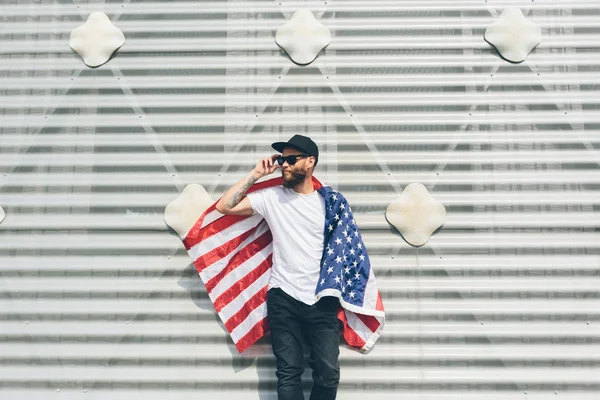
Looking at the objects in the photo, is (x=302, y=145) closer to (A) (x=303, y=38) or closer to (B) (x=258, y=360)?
(A) (x=303, y=38)

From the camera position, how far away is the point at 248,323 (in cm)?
366

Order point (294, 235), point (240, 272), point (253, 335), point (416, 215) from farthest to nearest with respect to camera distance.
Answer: point (416, 215), point (240, 272), point (253, 335), point (294, 235)

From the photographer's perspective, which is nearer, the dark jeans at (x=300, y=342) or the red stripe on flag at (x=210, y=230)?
the dark jeans at (x=300, y=342)

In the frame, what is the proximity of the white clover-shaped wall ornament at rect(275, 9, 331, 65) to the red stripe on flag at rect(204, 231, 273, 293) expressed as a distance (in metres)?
1.38

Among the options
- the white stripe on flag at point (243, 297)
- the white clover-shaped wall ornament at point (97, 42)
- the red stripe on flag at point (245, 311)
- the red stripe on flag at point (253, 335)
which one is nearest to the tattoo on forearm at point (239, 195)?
the white stripe on flag at point (243, 297)

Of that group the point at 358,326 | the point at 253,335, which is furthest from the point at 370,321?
the point at 253,335

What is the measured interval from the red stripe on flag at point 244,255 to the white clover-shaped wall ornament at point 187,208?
410 mm

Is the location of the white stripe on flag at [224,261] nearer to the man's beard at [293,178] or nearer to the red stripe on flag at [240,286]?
the red stripe on flag at [240,286]

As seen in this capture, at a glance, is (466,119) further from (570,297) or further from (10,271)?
(10,271)

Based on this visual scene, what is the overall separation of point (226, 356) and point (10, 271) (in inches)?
68.5

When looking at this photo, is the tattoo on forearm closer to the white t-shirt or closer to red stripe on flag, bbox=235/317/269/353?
the white t-shirt

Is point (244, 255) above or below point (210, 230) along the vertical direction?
below

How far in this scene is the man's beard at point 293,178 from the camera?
352 centimetres

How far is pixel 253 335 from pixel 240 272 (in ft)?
1.46
